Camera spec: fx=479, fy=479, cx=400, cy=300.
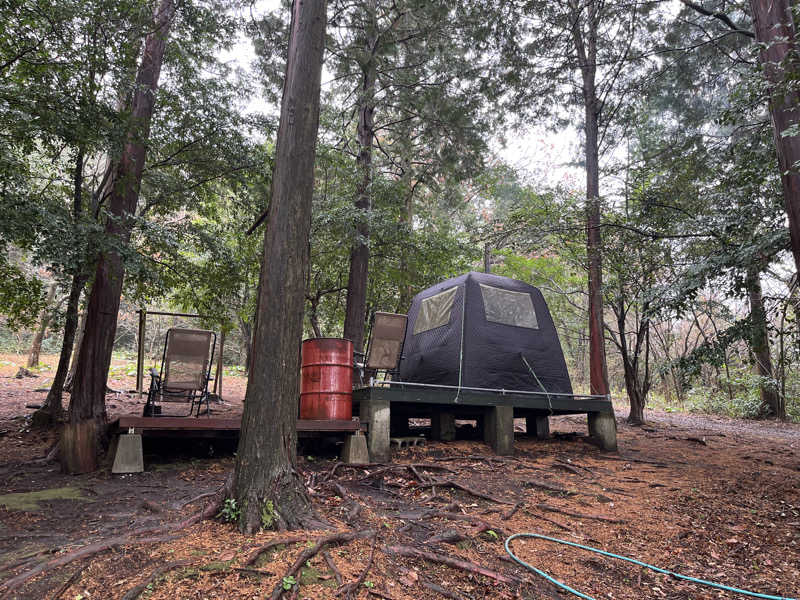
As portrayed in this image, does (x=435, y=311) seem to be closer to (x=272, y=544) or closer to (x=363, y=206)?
(x=363, y=206)

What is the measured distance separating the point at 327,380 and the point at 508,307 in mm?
2897

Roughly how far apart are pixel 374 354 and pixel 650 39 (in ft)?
24.4

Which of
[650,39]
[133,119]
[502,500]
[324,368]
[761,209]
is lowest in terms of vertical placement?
[502,500]

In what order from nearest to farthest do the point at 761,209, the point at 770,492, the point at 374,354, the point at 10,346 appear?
the point at 770,492 → the point at 761,209 → the point at 374,354 → the point at 10,346

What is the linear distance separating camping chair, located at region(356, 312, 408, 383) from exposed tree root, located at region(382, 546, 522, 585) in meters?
3.56

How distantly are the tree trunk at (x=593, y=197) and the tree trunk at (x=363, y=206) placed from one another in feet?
11.1

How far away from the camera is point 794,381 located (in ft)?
38.4

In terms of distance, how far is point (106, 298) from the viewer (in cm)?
514

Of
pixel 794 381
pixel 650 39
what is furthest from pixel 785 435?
pixel 650 39

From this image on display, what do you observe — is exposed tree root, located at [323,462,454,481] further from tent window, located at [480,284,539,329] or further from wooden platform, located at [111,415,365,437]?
tent window, located at [480,284,539,329]

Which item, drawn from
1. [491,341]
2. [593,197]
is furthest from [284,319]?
[593,197]

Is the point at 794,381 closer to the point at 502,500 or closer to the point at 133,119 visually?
the point at 502,500

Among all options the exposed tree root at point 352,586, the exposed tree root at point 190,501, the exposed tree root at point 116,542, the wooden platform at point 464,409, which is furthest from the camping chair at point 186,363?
the exposed tree root at point 352,586

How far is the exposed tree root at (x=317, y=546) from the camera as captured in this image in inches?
89.4
